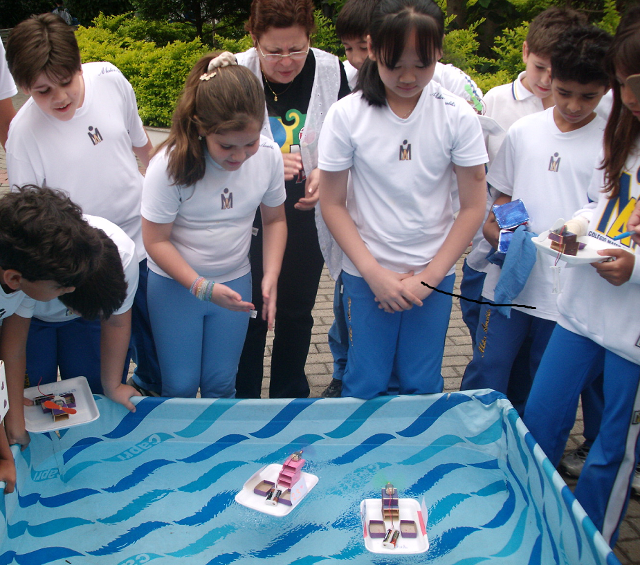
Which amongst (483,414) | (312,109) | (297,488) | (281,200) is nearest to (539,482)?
(483,414)

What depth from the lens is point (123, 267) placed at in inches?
93.5

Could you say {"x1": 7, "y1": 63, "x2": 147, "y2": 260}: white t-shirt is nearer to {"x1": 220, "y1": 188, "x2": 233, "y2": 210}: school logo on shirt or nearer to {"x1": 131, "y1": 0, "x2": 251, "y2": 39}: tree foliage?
{"x1": 220, "y1": 188, "x2": 233, "y2": 210}: school logo on shirt

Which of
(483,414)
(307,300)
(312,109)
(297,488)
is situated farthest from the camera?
(307,300)

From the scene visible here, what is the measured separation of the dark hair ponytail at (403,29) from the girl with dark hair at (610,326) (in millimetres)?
566

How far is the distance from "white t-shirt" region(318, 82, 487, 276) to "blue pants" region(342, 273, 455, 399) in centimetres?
18

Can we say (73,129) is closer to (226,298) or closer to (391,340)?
(226,298)

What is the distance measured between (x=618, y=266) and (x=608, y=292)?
153mm

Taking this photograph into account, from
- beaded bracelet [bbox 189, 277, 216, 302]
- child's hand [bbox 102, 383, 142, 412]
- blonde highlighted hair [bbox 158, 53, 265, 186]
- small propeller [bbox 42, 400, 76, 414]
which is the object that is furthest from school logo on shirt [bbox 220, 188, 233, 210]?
small propeller [bbox 42, 400, 76, 414]

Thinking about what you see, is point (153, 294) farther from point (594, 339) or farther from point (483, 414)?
point (594, 339)

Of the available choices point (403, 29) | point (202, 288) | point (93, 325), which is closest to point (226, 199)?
point (202, 288)

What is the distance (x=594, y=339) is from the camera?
6.94 feet

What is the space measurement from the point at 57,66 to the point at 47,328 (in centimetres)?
102

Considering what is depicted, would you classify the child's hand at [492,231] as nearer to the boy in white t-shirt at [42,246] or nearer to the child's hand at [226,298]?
the child's hand at [226,298]

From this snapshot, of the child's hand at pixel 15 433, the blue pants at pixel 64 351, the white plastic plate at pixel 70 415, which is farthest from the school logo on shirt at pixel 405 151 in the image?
the child's hand at pixel 15 433
